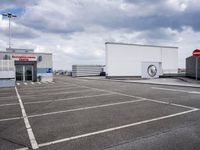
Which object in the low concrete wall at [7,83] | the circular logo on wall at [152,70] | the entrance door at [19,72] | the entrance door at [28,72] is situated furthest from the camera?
the circular logo on wall at [152,70]

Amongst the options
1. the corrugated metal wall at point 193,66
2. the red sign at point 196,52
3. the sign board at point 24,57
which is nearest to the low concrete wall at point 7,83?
the sign board at point 24,57

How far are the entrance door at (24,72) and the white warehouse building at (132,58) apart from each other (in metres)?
13.5

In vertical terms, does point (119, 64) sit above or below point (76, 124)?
above

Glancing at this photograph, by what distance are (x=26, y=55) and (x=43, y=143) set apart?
23.2 meters

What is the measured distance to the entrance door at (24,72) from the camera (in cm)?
2528

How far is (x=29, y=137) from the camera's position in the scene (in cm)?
427

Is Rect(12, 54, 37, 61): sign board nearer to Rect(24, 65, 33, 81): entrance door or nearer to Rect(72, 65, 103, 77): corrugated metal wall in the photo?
Rect(24, 65, 33, 81): entrance door

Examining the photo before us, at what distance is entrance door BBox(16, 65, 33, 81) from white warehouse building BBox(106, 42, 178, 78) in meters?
13.5

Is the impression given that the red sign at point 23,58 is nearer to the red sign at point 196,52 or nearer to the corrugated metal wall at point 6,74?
the corrugated metal wall at point 6,74

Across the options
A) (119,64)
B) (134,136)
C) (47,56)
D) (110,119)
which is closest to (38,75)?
(47,56)

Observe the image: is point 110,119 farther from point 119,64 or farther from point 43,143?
point 119,64

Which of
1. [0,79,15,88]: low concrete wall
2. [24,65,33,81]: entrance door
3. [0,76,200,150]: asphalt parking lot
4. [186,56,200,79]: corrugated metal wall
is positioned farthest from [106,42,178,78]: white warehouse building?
[0,76,200,150]: asphalt parking lot

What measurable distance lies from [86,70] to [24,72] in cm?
2648

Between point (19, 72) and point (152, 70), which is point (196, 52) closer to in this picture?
point (152, 70)
